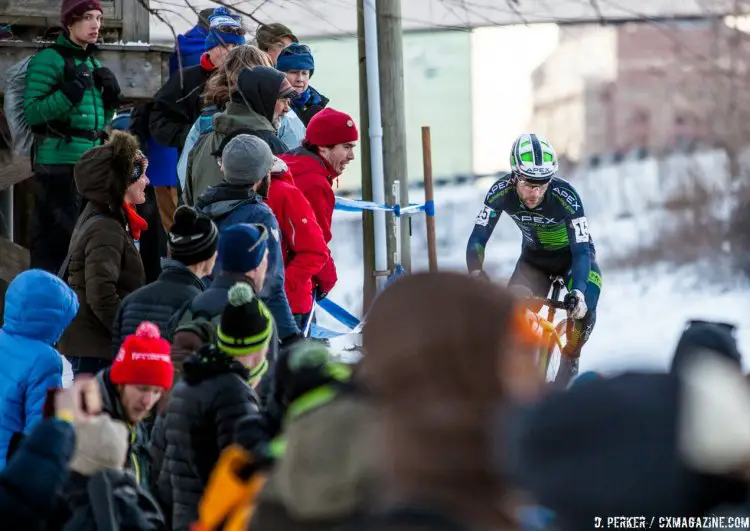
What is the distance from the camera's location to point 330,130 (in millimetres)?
7969

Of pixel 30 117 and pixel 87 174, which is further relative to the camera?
pixel 30 117

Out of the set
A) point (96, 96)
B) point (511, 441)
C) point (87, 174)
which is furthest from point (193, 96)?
point (511, 441)

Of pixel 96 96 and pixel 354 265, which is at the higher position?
pixel 96 96

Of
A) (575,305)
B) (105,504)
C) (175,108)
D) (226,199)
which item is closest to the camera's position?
(105,504)

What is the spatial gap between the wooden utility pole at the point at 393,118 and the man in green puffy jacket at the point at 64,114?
12.1ft

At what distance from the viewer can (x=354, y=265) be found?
18500mm

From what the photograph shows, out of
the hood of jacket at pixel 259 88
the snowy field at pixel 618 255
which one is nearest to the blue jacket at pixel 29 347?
the hood of jacket at pixel 259 88

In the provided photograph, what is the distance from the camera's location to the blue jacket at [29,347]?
550 centimetres

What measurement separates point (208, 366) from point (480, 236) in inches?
233

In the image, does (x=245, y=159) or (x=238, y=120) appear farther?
(x=238, y=120)

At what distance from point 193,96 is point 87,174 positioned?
1.84 m

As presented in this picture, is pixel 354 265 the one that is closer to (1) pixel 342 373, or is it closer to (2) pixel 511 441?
(1) pixel 342 373

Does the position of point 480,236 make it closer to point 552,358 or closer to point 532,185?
point 532,185

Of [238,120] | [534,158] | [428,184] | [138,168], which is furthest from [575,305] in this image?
[138,168]
